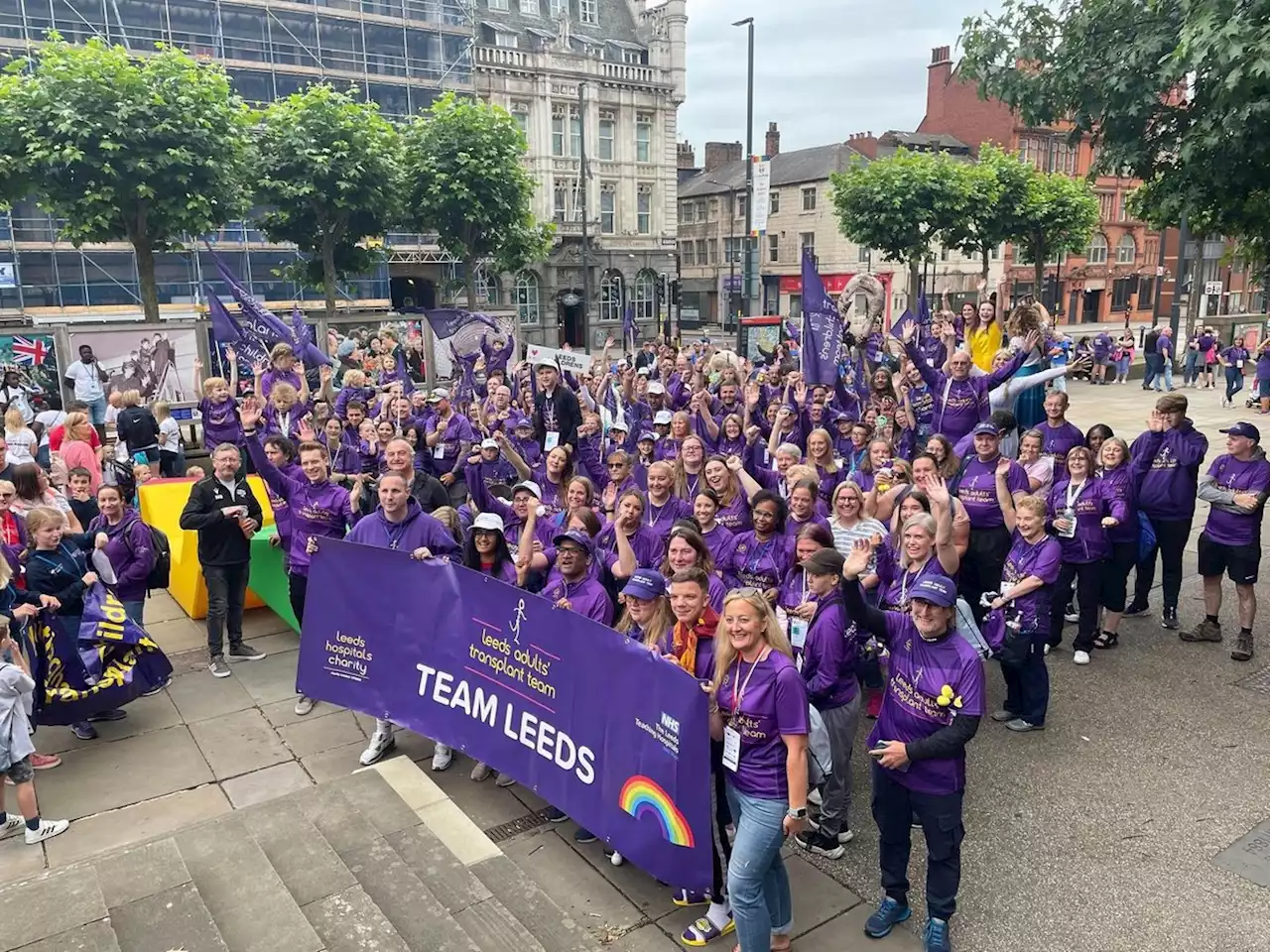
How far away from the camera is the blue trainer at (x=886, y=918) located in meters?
4.38

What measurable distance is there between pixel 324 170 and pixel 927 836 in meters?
21.2

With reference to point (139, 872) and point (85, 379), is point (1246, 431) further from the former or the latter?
point (85, 379)

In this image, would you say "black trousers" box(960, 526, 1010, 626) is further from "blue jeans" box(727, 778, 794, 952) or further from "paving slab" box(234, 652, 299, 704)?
"paving slab" box(234, 652, 299, 704)

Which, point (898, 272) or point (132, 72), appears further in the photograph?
point (898, 272)

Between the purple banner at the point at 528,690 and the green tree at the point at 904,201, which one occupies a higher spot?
the green tree at the point at 904,201

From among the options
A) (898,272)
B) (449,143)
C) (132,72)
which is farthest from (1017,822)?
(898,272)

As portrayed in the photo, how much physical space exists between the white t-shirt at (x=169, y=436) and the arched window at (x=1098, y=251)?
62050 mm

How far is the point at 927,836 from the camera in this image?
13.5 feet

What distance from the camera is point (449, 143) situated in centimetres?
2553

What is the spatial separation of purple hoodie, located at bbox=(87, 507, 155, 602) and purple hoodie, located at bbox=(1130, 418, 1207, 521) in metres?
8.11

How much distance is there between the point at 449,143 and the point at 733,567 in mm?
22713

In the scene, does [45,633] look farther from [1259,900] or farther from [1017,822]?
[1259,900]

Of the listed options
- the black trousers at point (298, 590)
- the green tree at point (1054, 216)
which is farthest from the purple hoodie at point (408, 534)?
the green tree at point (1054, 216)

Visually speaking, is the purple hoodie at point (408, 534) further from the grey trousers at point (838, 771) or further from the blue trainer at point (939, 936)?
the blue trainer at point (939, 936)
